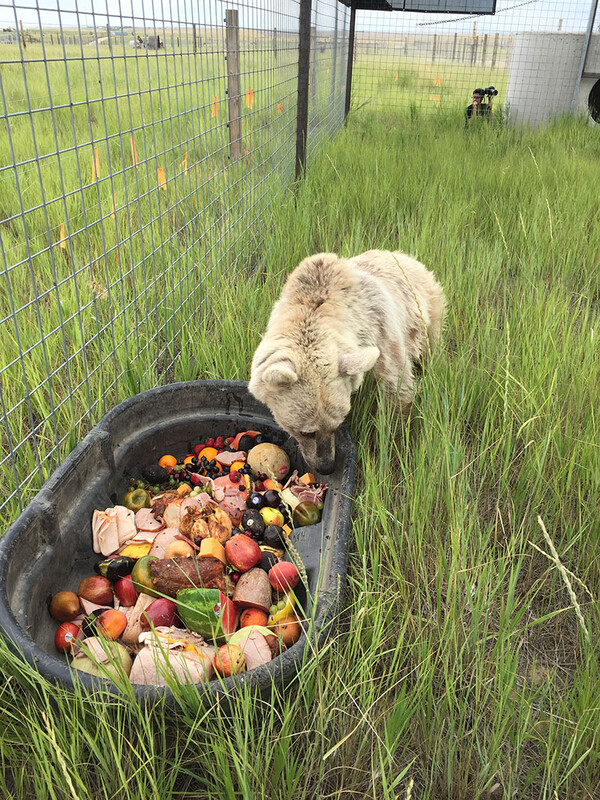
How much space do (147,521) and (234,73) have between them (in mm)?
3277

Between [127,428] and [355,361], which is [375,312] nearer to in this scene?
[355,361]

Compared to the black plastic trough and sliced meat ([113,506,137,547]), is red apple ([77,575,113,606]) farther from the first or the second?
sliced meat ([113,506,137,547])

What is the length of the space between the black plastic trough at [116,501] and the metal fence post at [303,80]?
182 inches

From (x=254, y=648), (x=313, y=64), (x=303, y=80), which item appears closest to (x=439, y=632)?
(x=254, y=648)

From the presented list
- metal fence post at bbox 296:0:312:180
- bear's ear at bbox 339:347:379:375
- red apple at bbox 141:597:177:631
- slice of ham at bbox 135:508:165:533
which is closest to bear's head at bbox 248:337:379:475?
bear's ear at bbox 339:347:379:375

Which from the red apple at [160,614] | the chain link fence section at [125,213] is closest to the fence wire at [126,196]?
the chain link fence section at [125,213]

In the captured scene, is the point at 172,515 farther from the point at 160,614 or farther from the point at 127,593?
the point at 160,614

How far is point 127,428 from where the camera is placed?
2.83 m

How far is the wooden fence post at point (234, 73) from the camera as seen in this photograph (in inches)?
168

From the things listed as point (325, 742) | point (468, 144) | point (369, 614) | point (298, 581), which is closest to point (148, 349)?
point (298, 581)

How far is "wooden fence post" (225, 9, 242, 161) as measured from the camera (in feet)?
14.0

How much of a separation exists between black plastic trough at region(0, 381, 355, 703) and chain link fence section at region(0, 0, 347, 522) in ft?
0.61

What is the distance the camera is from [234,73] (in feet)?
13.8

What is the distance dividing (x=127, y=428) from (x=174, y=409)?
0.96 feet
